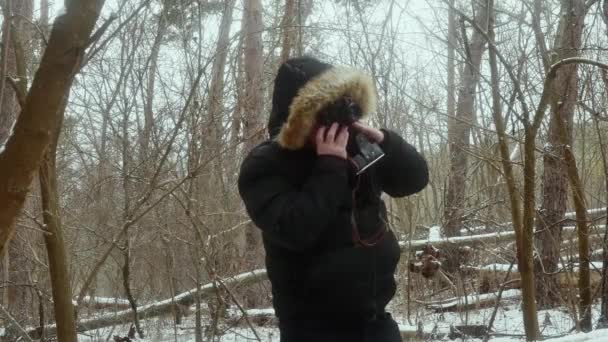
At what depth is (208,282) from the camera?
7.02 m

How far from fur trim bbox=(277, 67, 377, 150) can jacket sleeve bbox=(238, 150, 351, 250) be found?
0.31ft

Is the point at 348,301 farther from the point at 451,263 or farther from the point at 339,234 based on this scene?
the point at 451,263

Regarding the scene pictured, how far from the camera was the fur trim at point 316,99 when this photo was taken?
84.4 inches

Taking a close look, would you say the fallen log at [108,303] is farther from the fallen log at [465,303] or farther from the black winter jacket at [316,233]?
the black winter jacket at [316,233]

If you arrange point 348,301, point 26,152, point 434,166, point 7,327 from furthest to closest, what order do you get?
point 434,166 → point 7,327 → point 348,301 → point 26,152

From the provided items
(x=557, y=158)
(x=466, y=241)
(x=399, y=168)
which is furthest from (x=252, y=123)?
(x=399, y=168)

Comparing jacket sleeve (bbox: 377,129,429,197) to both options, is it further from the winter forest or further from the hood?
the winter forest

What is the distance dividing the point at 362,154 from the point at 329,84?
24cm

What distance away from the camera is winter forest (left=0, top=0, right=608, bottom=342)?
17.0ft

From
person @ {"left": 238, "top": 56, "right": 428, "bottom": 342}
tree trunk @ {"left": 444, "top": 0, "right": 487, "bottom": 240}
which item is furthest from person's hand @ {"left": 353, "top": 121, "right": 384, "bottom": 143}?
tree trunk @ {"left": 444, "top": 0, "right": 487, "bottom": 240}

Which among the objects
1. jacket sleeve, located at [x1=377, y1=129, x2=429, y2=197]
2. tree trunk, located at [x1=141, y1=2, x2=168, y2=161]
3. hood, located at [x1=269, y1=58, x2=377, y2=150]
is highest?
tree trunk, located at [x1=141, y1=2, x2=168, y2=161]

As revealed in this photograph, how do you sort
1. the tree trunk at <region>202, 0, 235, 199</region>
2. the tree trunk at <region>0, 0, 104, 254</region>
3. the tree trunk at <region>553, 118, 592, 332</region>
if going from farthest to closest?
the tree trunk at <region>202, 0, 235, 199</region>, the tree trunk at <region>553, 118, 592, 332</region>, the tree trunk at <region>0, 0, 104, 254</region>

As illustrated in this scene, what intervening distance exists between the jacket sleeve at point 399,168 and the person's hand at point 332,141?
0.18 meters

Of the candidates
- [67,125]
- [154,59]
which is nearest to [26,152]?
[154,59]
